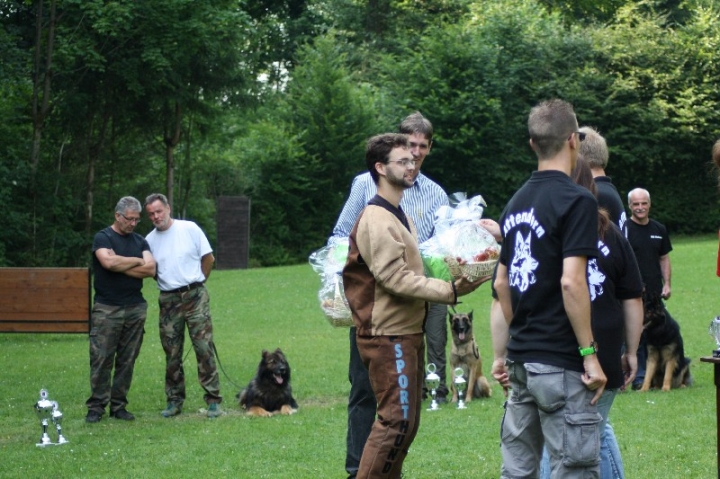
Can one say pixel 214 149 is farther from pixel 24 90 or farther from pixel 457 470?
pixel 457 470

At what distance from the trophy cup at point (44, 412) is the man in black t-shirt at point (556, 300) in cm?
548

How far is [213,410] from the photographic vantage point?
10.5 meters

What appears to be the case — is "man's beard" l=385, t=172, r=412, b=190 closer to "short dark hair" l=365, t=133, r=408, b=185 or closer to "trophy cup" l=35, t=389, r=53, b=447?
"short dark hair" l=365, t=133, r=408, b=185

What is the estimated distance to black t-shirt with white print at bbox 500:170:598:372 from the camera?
159 inches

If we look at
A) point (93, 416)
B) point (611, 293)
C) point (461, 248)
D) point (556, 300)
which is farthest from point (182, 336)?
point (556, 300)

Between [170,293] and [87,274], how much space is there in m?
6.94

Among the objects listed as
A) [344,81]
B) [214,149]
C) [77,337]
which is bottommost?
[77,337]

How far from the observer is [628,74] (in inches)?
1383

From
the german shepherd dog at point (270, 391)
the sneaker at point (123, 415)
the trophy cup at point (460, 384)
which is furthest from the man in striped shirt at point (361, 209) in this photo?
the sneaker at point (123, 415)

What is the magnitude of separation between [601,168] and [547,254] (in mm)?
1798

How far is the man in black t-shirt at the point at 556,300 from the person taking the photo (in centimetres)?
402


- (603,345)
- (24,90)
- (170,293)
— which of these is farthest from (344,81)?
(603,345)

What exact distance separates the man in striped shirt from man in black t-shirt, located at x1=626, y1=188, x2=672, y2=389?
4.71 meters

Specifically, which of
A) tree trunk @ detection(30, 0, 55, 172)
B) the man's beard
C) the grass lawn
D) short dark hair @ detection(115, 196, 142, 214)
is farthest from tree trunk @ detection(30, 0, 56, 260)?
the man's beard
